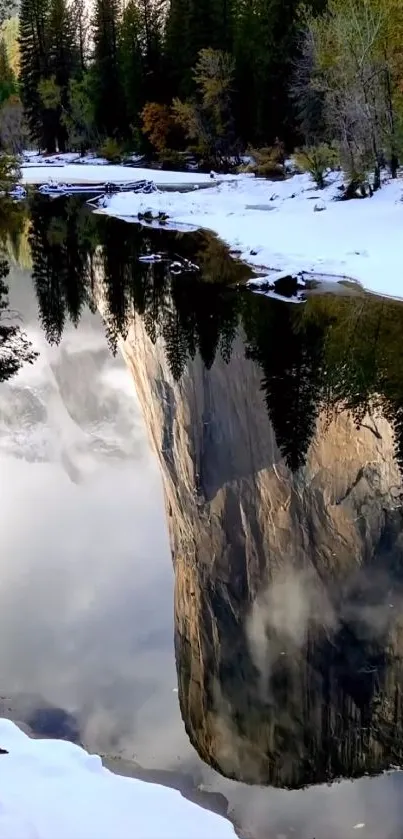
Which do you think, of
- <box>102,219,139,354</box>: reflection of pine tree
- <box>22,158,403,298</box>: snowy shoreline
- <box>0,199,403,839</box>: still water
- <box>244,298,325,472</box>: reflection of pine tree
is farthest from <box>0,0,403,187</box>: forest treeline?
<box>0,199,403,839</box>: still water

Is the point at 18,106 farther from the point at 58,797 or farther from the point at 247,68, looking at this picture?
the point at 58,797

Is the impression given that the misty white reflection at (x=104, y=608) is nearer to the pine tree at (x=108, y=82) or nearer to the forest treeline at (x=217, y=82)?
the forest treeline at (x=217, y=82)

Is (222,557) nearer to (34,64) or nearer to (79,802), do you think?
(79,802)

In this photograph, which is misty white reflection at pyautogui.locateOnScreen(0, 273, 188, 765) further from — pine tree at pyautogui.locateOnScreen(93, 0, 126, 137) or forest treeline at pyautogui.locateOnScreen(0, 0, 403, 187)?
pine tree at pyautogui.locateOnScreen(93, 0, 126, 137)

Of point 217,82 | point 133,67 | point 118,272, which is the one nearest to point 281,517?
point 118,272

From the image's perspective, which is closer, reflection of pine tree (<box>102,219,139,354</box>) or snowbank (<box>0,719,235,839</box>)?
snowbank (<box>0,719,235,839</box>)

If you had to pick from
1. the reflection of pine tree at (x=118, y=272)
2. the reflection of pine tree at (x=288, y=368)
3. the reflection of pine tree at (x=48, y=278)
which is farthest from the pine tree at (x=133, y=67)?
the reflection of pine tree at (x=288, y=368)
